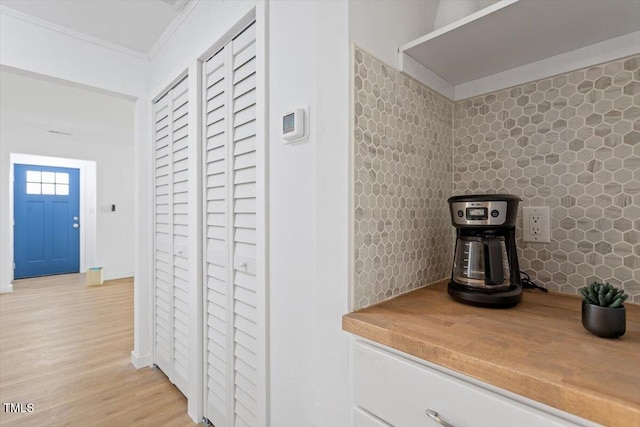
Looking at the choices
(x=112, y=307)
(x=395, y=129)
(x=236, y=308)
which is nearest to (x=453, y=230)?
(x=395, y=129)

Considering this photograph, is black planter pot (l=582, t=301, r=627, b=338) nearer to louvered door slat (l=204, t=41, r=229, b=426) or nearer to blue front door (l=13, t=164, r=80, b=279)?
louvered door slat (l=204, t=41, r=229, b=426)

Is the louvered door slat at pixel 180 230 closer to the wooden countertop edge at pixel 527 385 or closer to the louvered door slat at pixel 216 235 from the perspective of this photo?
the louvered door slat at pixel 216 235

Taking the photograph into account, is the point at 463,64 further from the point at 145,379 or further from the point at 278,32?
the point at 145,379

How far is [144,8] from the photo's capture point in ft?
6.11

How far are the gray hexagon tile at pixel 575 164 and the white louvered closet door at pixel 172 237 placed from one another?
67.2 inches

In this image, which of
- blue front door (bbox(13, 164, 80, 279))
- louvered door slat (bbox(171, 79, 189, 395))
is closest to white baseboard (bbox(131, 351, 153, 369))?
louvered door slat (bbox(171, 79, 189, 395))

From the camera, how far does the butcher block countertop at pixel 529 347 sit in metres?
0.49

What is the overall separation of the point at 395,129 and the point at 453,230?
22.9 inches

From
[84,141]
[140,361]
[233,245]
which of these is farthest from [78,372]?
[84,141]

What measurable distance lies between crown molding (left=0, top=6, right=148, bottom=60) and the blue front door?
4.75 metres

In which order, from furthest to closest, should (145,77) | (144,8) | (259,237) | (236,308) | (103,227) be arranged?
(103,227) → (145,77) → (144,8) → (236,308) → (259,237)

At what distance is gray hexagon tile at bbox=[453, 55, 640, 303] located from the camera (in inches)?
37.1

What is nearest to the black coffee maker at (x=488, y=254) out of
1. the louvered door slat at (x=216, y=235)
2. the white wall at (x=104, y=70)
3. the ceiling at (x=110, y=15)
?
the louvered door slat at (x=216, y=235)

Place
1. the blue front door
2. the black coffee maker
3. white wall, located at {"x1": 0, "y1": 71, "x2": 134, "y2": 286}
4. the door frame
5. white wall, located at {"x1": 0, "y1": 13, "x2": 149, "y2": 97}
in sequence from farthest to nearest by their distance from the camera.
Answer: the door frame
the blue front door
white wall, located at {"x1": 0, "y1": 71, "x2": 134, "y2": 286}
white wall, located at {"x1": 0, "y1": 13, "x2": 149, "y2": 97}
the black coffee maker
